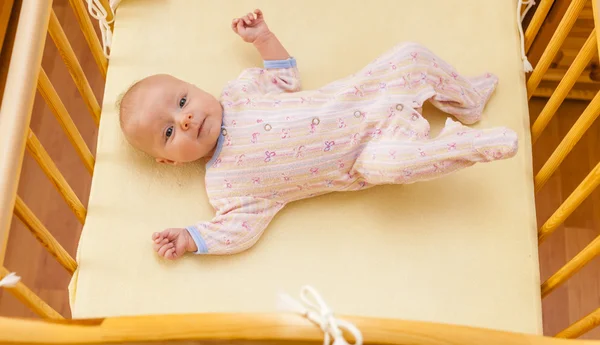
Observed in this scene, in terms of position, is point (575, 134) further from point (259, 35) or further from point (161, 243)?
point (161, 243)

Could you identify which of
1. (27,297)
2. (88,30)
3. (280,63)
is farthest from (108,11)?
(27,297)

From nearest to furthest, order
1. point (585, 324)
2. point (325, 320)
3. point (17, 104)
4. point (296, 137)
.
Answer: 1. point (325, 320)
2. point (17, 104)
3. point (585, 324)
4. point (296, 137)

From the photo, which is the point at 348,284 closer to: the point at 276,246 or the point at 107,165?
the point at 276,246

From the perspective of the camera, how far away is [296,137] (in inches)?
40.3

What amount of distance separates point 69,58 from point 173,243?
0.37m

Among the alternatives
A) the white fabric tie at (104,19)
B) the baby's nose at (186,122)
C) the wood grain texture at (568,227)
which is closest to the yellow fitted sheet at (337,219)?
the white fabric tie at (104,19)

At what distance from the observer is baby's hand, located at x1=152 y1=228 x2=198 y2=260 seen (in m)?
1.00

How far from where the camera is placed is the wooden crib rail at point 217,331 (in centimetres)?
62

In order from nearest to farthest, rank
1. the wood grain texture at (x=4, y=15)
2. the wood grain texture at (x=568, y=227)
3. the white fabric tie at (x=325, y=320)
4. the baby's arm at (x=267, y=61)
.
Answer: the white fabric tie at (x=325, y=320) < the baby's arm at (x=267, y=61) < the wood grain texture at (x=4, y=15) < the wood grain texture at (x=568, y=227)

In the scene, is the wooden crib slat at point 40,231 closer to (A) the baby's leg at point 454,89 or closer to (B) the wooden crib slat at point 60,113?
(B) the wooden crib slat at point 60,113

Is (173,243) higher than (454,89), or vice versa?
(454,89)

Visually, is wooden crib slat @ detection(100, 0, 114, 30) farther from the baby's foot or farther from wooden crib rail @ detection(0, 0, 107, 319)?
the baby's foot

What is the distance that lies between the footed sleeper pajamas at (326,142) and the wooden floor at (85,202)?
0.59 meters

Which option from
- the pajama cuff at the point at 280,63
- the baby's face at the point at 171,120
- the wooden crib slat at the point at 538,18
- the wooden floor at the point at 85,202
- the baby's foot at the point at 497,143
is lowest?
the wooden floor at the point at 85,202
